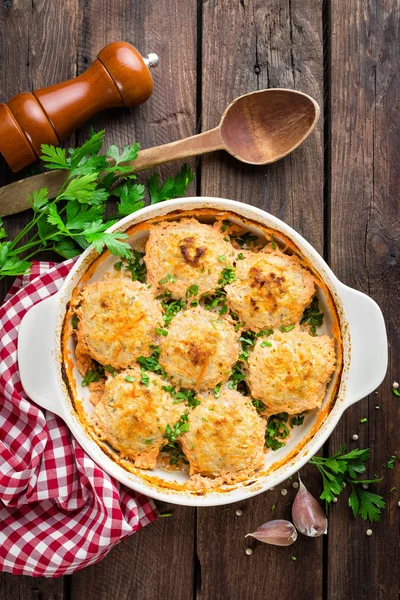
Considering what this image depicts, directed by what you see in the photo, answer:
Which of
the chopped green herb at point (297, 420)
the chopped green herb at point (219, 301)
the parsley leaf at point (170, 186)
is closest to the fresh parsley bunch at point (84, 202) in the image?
the parsley leaf at point (170, 186)

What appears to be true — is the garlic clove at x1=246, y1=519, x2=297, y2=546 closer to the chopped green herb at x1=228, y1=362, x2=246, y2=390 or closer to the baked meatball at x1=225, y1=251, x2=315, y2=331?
the chopped green herb at x1=228, y1=362, x2=246, y2=390

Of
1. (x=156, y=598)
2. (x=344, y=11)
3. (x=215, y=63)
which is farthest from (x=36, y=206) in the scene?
(x=156, y=598)

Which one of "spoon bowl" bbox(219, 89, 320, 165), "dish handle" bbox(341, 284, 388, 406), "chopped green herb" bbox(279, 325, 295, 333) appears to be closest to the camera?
"dish handle" bbox(341, 284, 388, 406)

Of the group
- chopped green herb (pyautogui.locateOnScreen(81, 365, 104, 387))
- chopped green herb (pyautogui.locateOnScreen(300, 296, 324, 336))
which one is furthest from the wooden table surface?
chopped green herb (pyautogui.locateOnScreen(81, 365, 104, 387))

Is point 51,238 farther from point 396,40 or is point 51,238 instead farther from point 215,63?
point 396,40

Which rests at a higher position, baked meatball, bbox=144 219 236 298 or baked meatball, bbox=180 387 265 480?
baked meatball, bbox=144 219 236 298

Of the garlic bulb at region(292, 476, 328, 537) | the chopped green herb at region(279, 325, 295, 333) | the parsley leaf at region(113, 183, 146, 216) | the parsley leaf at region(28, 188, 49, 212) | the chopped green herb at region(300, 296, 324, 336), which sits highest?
the parsley leaf at region(28, 188, 49, 212)

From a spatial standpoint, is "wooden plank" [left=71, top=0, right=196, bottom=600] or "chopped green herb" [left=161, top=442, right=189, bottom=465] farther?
"wooden plank" [left=71, top=0, right=196, bottom=600]

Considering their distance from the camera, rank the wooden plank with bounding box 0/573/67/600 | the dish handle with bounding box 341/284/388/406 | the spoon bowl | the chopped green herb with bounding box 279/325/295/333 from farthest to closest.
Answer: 1. the wooden plank with bounding box 0/573/67/600
2. the spoon bowl
3. the chopped green herb with bounding box 279/325/295/333
4. the dish handle with bounding box 341/284/388/406
